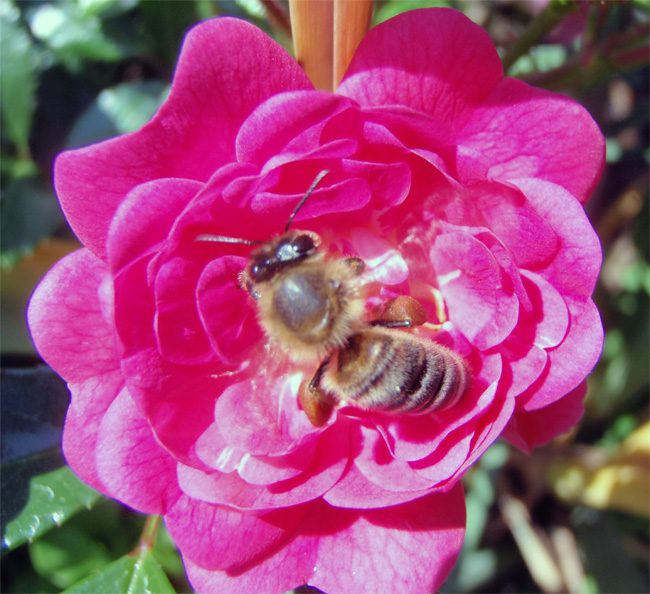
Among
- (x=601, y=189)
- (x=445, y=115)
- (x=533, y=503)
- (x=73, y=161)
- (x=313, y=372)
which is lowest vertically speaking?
(x=533, y=503)

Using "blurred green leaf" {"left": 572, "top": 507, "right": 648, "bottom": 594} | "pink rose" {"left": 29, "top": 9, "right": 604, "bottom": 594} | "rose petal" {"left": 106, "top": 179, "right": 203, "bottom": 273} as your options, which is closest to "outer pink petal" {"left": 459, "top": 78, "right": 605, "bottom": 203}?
"pink rose" {"left": 29, "top": 9, "right": 604, "bottom": 594}

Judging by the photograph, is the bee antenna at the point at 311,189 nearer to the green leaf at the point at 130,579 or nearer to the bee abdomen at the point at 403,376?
the bee abdomen at the point at 403,376

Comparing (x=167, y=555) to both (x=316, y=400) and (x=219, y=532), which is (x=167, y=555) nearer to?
(x=219, y=532)

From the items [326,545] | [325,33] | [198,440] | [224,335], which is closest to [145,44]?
[325,33]

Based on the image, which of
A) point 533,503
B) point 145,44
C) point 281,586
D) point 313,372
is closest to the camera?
point 281,586

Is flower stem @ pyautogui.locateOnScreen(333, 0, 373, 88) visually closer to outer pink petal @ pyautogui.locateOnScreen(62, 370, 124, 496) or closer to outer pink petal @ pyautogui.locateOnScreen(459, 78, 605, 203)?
outer pink petal @ pyautogui.locateOnScreen(459, 78, 605, 203)

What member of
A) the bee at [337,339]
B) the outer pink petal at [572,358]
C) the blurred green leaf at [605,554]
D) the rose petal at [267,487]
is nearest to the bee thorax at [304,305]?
the bee at [337,339]

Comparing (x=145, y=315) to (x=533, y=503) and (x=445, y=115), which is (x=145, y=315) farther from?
(x=533, y=503)
